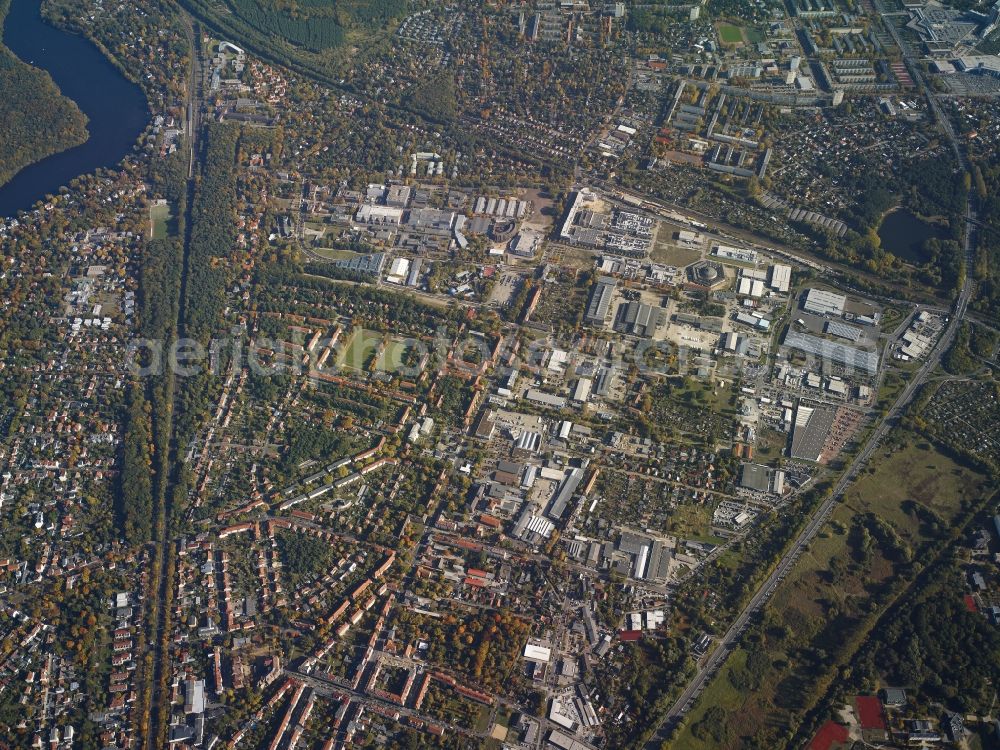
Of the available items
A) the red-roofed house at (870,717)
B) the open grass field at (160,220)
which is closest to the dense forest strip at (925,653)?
the red-roofed house at (870,717)

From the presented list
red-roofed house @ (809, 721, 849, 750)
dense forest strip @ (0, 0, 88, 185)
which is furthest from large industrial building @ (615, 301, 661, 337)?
dense forest strip @ (0, 0, 88, 185)

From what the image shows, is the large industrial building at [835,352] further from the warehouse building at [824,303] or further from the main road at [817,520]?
the main road at [817,520]

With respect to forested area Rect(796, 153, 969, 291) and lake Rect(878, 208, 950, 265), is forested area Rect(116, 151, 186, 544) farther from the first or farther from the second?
lake Rect(878, 208, 950, 265)

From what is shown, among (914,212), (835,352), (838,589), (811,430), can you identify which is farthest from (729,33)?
(838,589)

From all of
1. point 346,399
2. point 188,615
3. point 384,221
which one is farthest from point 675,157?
point 188,615

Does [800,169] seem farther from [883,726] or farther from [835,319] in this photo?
[883,726]

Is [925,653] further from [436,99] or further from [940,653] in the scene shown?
[436,99]
